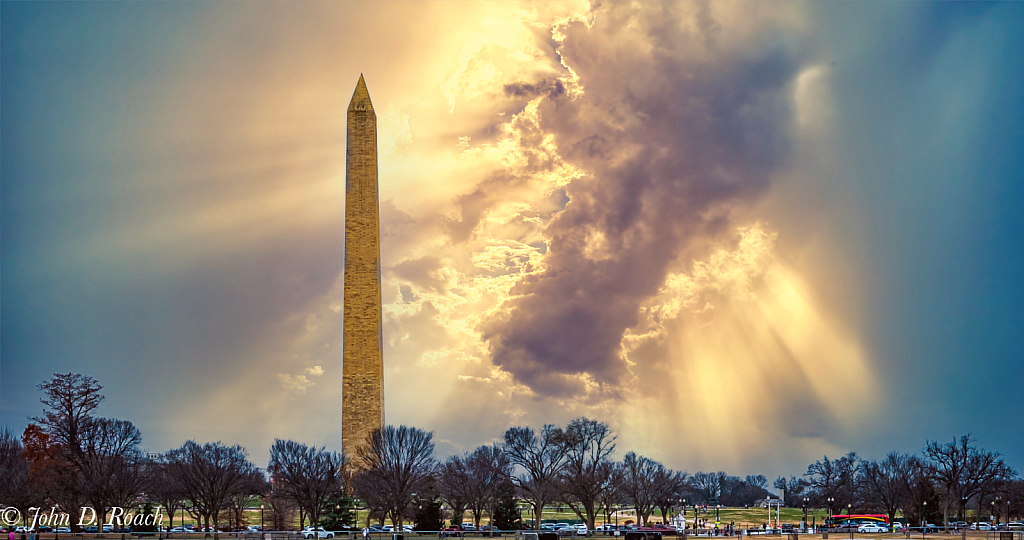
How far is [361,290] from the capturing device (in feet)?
207

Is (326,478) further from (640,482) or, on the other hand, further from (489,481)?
(640,482)

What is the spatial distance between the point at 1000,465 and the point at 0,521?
88.2 meters

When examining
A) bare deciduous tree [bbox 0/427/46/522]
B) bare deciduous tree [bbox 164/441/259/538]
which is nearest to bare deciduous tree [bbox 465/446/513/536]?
bare deciduous tree [bbox 164/441/259/538]

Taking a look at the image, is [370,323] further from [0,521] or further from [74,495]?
[0,521]

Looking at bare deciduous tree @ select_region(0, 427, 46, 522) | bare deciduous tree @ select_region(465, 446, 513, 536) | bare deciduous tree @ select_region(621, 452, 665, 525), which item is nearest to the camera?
bare deciduous tree @ select_region(0, 427, 46, 522)

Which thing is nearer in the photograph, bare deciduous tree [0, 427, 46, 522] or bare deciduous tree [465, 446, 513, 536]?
bare deciduous tree [0, 427, 46, 522]

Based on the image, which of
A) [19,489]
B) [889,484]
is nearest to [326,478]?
[19,489]

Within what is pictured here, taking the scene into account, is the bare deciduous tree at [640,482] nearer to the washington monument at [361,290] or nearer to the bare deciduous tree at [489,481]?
the bare deciduous tree at [489,481]

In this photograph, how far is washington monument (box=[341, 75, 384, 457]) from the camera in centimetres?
6241

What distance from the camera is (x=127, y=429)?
69250 mm

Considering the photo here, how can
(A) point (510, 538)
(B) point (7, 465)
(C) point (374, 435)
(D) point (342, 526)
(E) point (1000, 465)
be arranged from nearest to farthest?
(A) point (510, 538), (D) point (342, 526), (C) point (374, 435), (B) point (7, 465), (E) point (1000, 465)

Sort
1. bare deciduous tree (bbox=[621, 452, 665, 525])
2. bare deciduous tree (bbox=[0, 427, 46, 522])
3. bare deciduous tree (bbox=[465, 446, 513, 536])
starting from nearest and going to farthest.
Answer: bare deciduous tree (bbox=[0, 427, 46, 522]), bare deciduous tree (bbox=[465, 446, 513, 536]), bare deciduous tree (bbox=[621, 452, 665, 525])

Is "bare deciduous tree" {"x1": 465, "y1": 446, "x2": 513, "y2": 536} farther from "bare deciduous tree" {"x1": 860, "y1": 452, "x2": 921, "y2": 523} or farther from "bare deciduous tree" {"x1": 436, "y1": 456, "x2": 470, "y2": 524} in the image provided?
"bare deciduous tree" {"x1": 860, "y1": 452, "x2": 921, "y2": 523}

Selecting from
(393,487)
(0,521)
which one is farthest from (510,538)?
(0,521)
